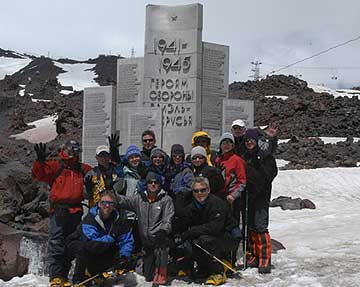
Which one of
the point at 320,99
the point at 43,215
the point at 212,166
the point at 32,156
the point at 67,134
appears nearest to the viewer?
the point at 212,166

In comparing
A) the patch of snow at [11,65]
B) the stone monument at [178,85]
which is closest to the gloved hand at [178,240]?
the stone monument at [178,85]

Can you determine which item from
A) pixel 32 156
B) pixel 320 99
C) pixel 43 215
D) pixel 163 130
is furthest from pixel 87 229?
pixel 320 99

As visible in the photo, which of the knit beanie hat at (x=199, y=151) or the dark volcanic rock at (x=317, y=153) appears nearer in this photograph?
the knit beanie hat at (x=199, y=151)

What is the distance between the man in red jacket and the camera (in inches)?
311

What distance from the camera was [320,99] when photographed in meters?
46.2

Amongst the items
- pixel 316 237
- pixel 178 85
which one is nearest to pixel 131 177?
pixel 178 85

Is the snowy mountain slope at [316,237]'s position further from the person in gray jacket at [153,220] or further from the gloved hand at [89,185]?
the gloved hand at [89,185]

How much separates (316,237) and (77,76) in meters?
73.0

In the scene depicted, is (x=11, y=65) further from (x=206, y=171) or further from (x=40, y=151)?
(x=206, y=171)

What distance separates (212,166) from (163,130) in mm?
3658

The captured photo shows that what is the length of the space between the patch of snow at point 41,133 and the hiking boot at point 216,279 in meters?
31.4

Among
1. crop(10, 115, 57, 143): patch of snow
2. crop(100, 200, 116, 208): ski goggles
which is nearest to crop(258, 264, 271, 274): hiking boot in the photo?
crop(100, 200, 116, 208): ski goggles

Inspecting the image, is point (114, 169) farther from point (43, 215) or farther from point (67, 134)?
point (67, 134)

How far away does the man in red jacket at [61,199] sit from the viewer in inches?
311
